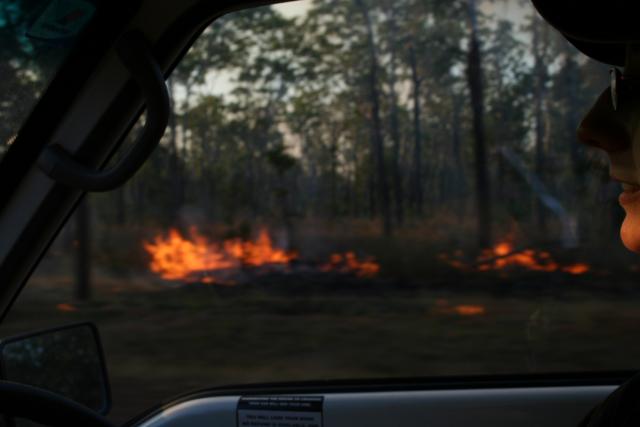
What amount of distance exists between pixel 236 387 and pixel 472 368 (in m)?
0.75

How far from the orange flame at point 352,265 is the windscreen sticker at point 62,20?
4.08ft

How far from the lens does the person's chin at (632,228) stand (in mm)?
1209

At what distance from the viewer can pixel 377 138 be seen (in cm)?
254

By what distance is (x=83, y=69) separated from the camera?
1690 mm

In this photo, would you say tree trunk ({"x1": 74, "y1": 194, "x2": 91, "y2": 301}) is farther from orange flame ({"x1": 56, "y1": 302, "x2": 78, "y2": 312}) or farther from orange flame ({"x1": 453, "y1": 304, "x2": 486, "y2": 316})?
orange flame ({"x1": 453, "y1": 304, "x2": 486, "y2": 316})

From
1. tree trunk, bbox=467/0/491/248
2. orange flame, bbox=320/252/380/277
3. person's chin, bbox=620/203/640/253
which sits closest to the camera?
person's chin, bbox=620/203/640/253

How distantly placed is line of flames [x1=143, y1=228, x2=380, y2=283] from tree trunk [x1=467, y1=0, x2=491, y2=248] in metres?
0.39

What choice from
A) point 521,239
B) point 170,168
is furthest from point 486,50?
point 170,168

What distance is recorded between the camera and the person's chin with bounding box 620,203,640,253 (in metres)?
1.21

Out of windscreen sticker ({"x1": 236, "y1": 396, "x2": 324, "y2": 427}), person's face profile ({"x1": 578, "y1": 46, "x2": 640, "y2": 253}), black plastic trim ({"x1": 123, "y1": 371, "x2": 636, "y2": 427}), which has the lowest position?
windscreen sticker ({"x1": 236, "y1": 396, "x2": 324, "y2": 427})

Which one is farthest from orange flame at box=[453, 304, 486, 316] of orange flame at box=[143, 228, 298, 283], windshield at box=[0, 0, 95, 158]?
windshield at box=[0, 0, 95, 158]

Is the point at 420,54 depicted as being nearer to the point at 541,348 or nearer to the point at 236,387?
the point at 541,348

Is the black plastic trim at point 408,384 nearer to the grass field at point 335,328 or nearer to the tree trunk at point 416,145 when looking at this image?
the grass field at point 335,328

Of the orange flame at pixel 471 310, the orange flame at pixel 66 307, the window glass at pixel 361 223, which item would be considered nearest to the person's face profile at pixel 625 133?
the window glass at pixel 361 223
